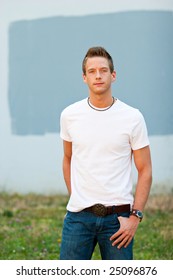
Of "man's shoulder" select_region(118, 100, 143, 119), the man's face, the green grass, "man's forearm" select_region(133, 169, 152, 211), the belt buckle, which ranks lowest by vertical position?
the green grass

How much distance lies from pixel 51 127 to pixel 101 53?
382cm

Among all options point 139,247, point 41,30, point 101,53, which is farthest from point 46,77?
point 101,53

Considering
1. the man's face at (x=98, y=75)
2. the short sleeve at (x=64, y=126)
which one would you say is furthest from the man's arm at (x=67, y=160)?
the man's face at (x=98, y=75)

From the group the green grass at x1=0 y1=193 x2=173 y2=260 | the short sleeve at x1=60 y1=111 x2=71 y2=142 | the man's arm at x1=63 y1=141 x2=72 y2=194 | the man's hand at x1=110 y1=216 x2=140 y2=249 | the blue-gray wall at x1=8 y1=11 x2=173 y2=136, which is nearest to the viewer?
the man's hand at x1=110 y1=216 x2=140 y2=249

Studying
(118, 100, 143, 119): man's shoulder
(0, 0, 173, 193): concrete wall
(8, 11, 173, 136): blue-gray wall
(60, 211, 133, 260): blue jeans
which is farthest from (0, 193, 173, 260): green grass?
(118, 100, 143, 119): man's shoulder

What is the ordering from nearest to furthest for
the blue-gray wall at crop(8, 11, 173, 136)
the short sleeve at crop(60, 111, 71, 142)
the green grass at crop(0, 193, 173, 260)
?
the short sleeve at crop(60, 111, 71, 142) < the green grass at crop(0, 193, 173, 260) < the blue-gray wall at crop(8, 11, 173, 136)

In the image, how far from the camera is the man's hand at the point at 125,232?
8.00 feet

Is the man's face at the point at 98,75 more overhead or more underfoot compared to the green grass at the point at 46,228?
more overhead

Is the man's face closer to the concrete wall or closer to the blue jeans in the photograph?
the blue jeans

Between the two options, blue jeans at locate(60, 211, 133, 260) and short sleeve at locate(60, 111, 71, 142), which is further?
short sleeve at locate(60, 111, 71, 142)

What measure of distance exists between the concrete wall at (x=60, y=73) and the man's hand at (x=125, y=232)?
3.70 meters

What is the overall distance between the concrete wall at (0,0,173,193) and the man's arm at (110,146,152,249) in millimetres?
3652

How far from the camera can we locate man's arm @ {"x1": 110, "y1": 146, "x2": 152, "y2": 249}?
245 centimetres

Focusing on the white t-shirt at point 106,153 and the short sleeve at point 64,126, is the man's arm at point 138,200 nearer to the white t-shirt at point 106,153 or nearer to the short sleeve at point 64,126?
the white t-shirt at point 106,153
